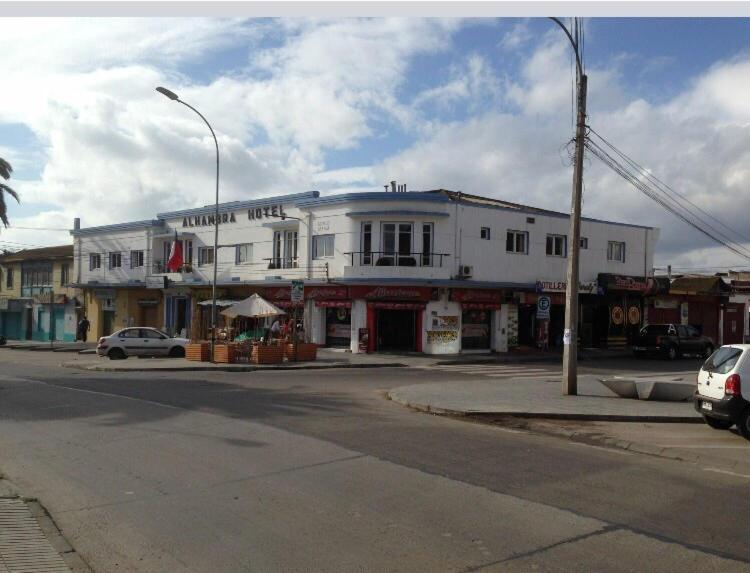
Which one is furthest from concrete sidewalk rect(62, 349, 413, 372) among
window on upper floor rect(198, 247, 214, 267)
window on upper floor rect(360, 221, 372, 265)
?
window on upper floor rect(198, 247, 214, 267)

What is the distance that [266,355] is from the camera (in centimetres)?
2827

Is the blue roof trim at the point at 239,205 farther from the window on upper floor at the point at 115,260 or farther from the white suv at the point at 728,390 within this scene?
the white suv at the point at 728,390

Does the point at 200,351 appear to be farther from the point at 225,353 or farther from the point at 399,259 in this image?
the point at 399,259

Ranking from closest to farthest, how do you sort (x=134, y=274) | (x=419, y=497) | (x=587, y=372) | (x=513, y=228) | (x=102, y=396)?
(x=419, y=497)
(x=102, y=396)
(x=587, y=372)
(x=513, y=228)
(x=134, y=274)

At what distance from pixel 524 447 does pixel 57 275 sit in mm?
49292

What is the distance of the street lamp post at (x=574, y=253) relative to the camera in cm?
1683

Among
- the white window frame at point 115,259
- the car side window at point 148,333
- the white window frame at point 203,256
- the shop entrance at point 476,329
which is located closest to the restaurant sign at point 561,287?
the shop entrance at point 476,329

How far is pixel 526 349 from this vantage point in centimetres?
3697

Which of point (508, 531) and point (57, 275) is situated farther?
point (57, 275)

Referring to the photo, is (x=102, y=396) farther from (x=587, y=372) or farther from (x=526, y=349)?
(x=526, y=349)

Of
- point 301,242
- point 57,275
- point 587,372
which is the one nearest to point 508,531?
point 587,372

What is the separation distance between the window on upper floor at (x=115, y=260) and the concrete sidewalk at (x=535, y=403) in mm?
33749

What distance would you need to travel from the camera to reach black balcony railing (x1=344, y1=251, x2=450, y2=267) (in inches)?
1328

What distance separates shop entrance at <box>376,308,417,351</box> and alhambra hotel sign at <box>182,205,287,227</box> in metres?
7.37
